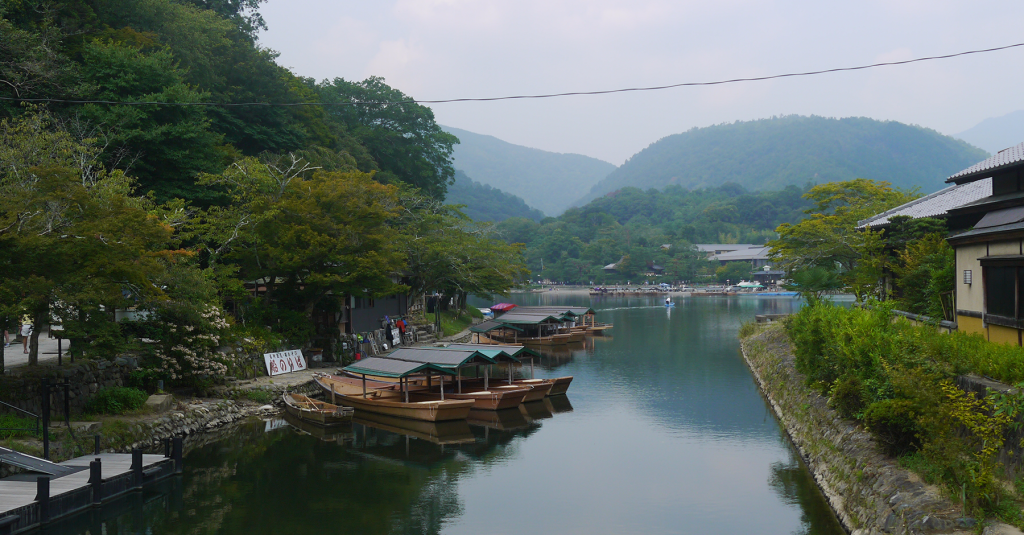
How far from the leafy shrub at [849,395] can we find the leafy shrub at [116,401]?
64.5 ft

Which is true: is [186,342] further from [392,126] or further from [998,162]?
[392,126]

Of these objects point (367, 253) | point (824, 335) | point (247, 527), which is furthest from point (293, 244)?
point (824, 335)

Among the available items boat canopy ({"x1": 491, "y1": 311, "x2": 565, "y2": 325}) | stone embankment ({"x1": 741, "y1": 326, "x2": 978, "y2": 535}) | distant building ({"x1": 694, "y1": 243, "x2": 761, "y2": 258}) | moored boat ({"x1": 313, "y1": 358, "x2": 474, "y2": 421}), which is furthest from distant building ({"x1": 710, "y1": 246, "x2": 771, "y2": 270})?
moored boat ({"x1": 313, "y1": 358, "x2": 474, "y2": 421})

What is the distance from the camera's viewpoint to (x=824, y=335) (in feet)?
60.0

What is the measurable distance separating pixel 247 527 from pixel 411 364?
405 inches

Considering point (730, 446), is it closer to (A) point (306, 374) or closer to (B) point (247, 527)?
(B) point (247, 527)

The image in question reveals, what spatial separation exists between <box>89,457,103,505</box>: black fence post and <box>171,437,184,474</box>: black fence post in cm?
284

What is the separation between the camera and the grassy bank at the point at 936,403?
30.4 ft

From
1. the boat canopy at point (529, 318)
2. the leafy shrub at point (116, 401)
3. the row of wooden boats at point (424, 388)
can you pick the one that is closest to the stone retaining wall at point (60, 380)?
the leafy shrub at point (116, 401)

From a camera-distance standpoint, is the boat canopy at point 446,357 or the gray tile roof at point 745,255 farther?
the gray tile roof at point 745,255

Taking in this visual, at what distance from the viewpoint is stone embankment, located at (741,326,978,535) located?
980 centimetres

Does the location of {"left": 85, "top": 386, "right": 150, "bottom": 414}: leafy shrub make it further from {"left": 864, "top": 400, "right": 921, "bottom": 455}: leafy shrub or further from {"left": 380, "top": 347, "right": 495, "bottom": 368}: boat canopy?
{"left": 864, "top": 400, "right": 921, "bottom": 455}: leafy shrub

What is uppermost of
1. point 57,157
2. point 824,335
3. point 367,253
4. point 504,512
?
point 57,157

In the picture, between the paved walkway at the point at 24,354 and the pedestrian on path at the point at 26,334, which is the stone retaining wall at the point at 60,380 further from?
the pedestrian on path at the point at 26,334
